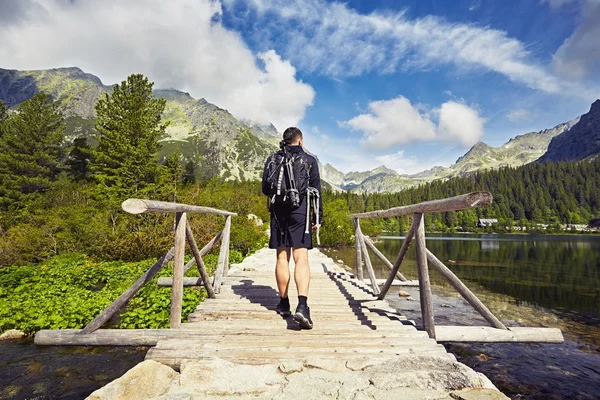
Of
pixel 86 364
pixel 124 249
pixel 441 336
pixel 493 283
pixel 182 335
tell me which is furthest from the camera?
pixel 493 283

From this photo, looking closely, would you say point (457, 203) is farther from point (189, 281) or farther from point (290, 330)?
point (189, 281)

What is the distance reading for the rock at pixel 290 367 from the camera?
114 inches

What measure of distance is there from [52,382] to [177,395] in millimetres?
4334

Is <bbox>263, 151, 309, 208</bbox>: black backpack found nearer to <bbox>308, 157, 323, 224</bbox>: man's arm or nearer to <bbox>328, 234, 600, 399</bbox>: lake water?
<bbox>308, 157, 323, 224</bbox>: man's arm

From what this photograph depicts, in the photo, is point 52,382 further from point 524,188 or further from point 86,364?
point 524,188

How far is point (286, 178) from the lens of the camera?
4379 mm

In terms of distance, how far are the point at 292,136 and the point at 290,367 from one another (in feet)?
10.3

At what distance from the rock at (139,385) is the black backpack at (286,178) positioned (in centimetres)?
244

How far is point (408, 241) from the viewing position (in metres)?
4.98

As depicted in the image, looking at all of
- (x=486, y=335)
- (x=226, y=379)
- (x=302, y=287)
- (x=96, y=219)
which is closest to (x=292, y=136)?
(x=302, y=287)

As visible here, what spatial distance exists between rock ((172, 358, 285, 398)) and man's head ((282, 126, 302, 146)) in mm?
3058

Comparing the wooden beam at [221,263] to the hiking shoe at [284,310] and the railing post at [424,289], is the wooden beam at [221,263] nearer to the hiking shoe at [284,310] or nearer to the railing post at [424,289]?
the hiking shoe at [284,310]

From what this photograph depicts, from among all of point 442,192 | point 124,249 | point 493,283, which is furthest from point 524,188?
point 124,249

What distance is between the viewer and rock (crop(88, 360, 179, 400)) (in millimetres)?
2799
